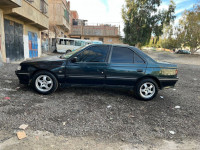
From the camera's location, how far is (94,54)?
4.17m

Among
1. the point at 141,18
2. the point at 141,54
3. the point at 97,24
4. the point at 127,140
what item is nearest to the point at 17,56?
the point at 141,54

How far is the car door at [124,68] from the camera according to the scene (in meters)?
4.10

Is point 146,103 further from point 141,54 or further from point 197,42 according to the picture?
point 197,42

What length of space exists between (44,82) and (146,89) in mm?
2969

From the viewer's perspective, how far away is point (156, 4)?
26781 mm

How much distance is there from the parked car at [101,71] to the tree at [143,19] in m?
24.1

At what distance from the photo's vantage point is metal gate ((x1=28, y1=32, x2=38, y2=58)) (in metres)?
13.4

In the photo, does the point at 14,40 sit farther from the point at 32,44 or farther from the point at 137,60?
the point at 137,60

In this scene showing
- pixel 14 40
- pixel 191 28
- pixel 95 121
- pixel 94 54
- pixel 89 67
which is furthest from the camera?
pixel 191 28

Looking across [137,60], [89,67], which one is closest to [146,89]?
[137,60]

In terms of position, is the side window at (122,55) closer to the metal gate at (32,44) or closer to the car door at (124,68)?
the car door at (124,68)

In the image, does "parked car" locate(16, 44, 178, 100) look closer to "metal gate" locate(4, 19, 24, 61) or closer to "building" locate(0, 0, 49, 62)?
"building" locate(0, 0, 49, 62)

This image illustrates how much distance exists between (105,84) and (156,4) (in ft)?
92.5

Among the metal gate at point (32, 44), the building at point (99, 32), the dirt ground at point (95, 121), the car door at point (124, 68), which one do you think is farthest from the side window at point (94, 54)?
the building at point (99, 32)
